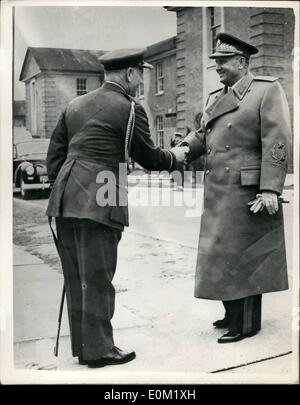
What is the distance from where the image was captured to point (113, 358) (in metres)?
2.40

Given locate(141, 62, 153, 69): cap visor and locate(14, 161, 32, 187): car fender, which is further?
locate(14, 161, 32, 187): car fender

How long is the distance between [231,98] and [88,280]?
125 cm

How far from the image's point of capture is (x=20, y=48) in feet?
8.61

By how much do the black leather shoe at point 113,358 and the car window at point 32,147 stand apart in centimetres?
116

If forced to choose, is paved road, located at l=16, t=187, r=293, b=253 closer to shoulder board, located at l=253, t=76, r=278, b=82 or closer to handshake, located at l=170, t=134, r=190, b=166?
→ handshake, located at l=170, t=134, r=190, b=166

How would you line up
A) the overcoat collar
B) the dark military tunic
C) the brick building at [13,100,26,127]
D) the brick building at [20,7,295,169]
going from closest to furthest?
the dark military tunic, the overcoat collar, the brick building at [20,7,295,169], the brick building at [13,100,26,127]

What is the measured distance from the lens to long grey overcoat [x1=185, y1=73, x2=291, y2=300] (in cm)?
237

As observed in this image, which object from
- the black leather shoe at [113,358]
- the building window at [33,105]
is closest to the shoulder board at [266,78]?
the building window at [33,105]

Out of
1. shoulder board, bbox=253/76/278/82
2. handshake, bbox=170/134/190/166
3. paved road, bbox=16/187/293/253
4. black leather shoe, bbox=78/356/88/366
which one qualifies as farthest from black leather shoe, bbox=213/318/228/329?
shoulder board, bbox=253/76/278/82

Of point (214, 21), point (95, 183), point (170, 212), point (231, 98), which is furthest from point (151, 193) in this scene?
point (214, 21)

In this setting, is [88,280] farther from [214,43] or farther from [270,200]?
[214,43]

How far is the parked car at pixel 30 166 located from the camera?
245 centimetres

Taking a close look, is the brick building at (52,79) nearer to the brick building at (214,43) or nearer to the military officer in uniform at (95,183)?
the military officer in uniform at (95,183)

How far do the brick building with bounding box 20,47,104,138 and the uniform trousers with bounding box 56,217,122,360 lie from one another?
0.61 metres
